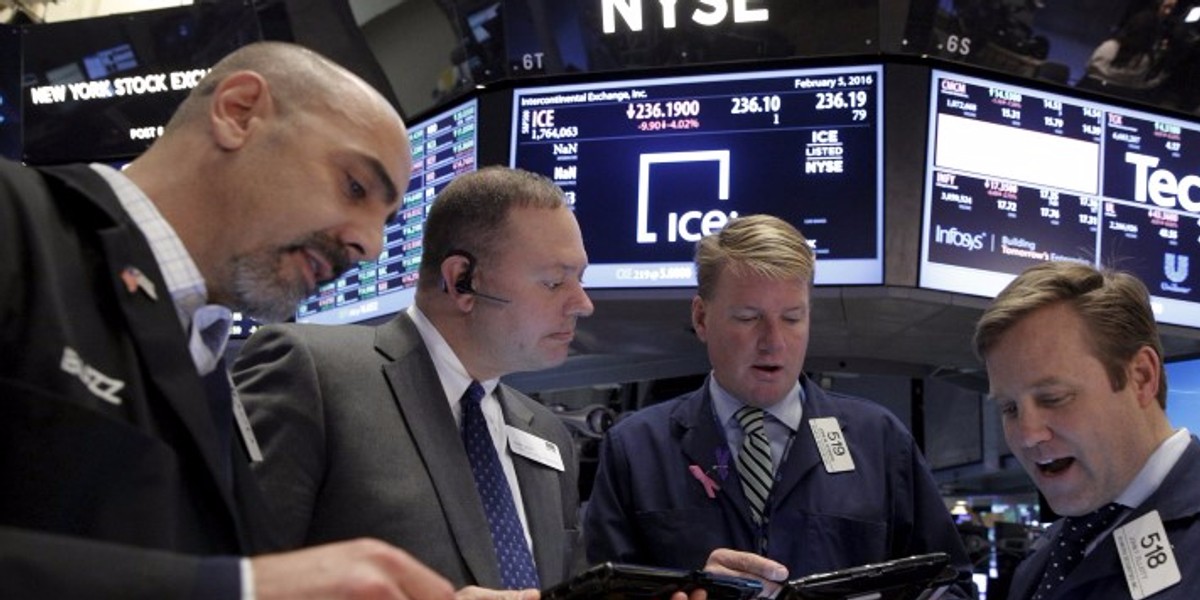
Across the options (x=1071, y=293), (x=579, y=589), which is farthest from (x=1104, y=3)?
(x=579, y=589)

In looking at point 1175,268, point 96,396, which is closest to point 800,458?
point 96,396

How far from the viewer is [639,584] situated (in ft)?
5.48

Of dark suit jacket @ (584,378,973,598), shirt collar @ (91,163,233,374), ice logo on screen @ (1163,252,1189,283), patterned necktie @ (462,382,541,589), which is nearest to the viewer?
shirt collar @ (91,163,233,374)

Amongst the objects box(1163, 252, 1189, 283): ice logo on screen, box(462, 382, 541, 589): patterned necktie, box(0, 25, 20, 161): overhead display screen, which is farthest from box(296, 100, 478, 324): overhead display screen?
box(1163, 252, 1189, 283): ice logo on screen

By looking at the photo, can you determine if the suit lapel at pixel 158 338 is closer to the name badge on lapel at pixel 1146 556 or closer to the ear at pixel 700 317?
the name badge on lapel at pixel 1146 556

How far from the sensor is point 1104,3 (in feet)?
13.2

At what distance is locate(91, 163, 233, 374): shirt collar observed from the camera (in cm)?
142

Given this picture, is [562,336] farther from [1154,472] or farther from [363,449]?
[1154,472]

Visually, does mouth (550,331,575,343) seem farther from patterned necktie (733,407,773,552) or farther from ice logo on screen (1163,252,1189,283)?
ice logo on screen (1163,252,1189,283)

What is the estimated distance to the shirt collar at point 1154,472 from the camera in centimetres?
204

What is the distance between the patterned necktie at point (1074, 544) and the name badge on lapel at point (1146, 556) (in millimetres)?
134

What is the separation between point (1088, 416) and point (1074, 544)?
25 cm

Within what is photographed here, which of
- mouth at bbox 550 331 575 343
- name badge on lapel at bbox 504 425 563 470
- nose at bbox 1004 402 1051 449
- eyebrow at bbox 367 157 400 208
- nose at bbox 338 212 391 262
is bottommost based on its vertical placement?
name badge on lapel at bbox 504 425 563 470

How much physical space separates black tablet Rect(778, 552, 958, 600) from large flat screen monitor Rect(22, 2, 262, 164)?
3781 mm
